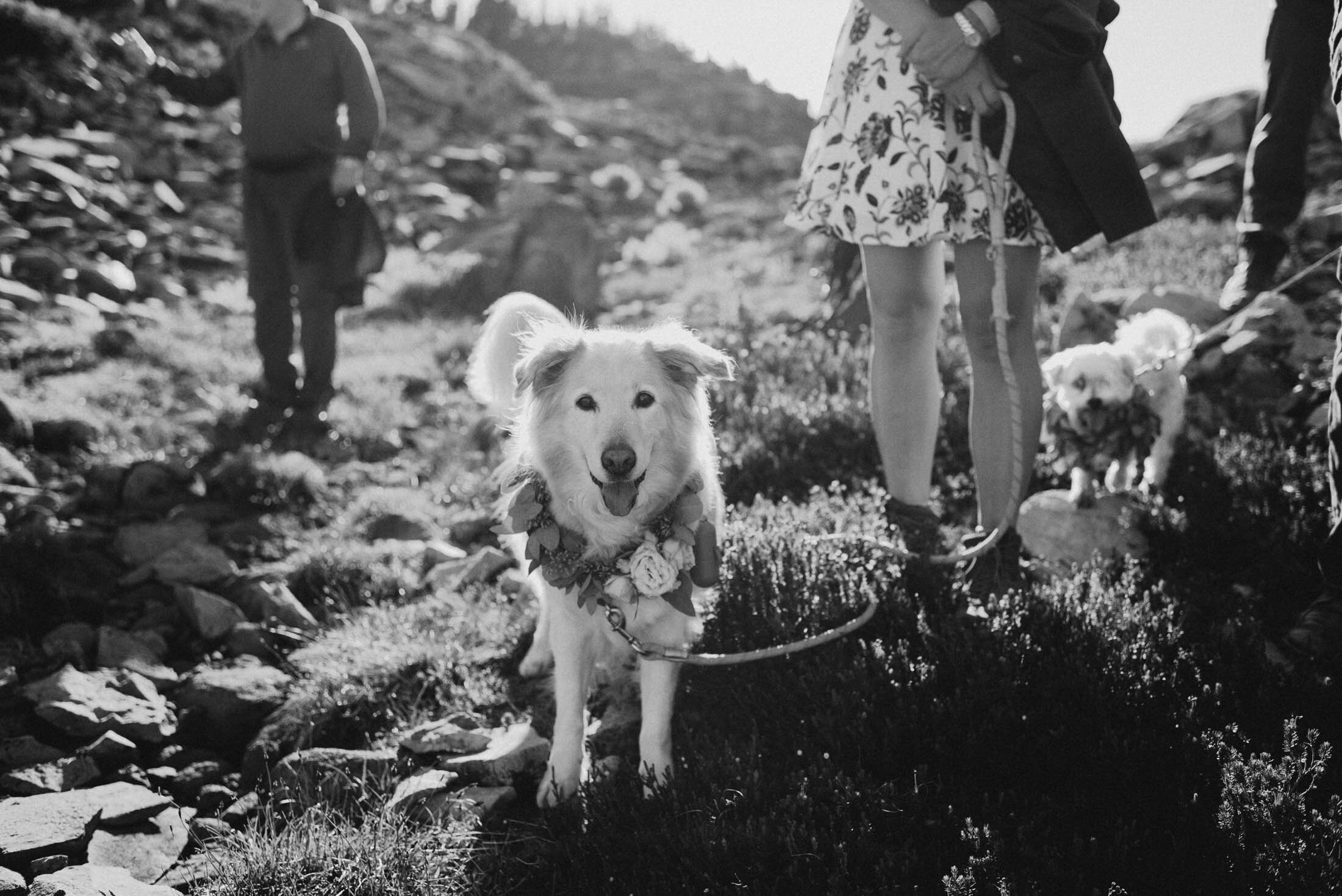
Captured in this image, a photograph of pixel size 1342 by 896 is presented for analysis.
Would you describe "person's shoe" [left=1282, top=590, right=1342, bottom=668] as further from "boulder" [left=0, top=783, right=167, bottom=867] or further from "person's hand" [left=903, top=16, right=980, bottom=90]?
"boulder" [left=0, top=783, right=167, bottom=867]

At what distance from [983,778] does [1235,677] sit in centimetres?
97

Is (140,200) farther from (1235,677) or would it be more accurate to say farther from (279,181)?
(1235,677)

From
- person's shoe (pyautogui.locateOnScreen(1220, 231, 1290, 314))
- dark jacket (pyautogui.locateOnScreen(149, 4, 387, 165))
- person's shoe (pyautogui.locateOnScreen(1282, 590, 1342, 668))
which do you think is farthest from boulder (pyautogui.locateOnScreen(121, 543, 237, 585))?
person's shoe (pyautogui.locateOnScreen(1220, 231, 1290, 314))

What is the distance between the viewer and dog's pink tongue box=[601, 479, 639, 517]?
10.0ft

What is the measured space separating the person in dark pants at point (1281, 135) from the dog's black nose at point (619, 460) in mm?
5081

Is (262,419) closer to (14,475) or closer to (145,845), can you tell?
(14,475)

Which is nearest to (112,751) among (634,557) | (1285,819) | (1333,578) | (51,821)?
(51,821)

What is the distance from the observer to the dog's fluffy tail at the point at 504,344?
4.12m

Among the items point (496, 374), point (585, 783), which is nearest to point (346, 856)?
point (585, 783)

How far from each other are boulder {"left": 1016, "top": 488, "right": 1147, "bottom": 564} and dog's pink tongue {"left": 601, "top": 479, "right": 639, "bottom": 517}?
2185mm

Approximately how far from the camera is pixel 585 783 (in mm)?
3043

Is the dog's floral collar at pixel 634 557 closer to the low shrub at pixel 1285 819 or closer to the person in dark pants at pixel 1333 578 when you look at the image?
the low shrub at pixel 1285 819

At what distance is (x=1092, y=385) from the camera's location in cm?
488

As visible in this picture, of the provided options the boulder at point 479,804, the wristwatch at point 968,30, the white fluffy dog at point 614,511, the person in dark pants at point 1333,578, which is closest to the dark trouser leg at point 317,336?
the white fluffy dog at point 614,511
